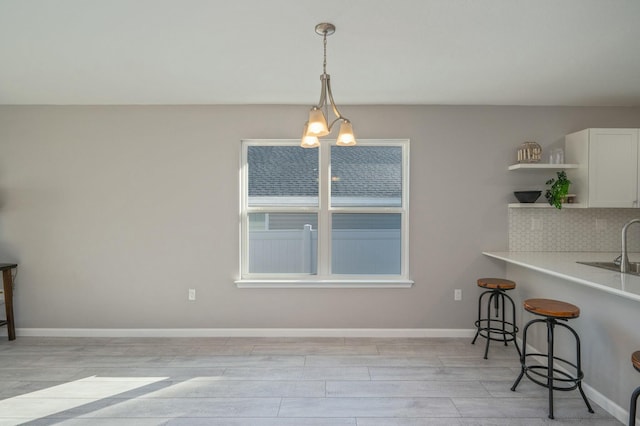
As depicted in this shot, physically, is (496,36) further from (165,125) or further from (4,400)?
(4,400)

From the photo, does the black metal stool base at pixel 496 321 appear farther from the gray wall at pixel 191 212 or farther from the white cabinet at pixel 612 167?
the white cabinet at pixel 612 167

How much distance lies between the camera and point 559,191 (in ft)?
10.3

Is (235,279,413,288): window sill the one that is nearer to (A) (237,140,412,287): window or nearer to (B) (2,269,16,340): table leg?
(A) (237,140,412,287): window

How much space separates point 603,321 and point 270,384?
7.81 ft

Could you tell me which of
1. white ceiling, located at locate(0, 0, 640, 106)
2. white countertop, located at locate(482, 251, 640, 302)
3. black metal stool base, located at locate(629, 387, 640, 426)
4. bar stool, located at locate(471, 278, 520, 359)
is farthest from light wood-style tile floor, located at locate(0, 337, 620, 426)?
white ceiling, located at locate(0, 0, 640, 106)

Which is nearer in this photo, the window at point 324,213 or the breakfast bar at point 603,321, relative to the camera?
the breakfast bar at point 603,321

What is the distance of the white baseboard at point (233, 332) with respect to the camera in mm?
3426

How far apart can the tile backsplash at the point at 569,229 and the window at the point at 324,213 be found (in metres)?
1.17

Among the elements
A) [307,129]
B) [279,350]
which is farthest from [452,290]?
[307,129]

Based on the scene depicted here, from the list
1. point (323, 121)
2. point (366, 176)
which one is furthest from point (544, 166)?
point (323, 121)

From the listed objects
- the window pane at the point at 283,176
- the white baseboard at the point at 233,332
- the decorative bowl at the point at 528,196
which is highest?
the window pane at the point at 283,176

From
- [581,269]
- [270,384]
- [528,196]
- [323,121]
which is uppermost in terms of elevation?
[323,121]

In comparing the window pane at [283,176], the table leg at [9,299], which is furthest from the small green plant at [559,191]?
the table leg at [9,299]

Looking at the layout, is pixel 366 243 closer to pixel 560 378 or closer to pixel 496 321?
pixel 496 321
